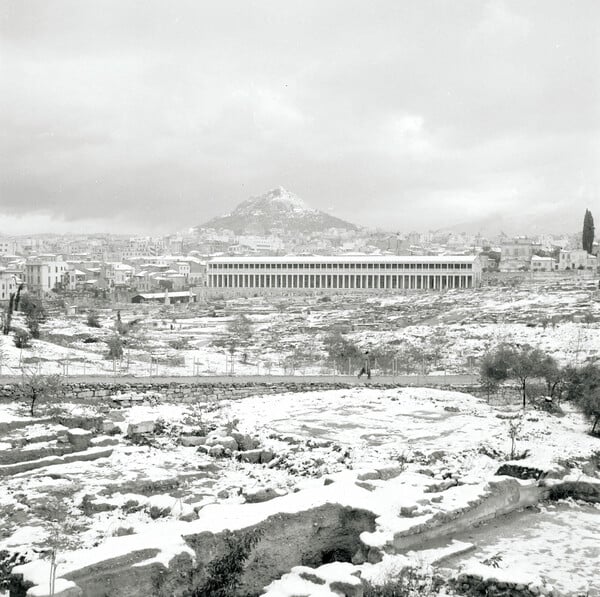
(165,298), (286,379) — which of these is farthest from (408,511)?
(165,298)

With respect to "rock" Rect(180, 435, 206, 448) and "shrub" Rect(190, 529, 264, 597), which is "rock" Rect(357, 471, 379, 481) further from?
"rock" Rect(180, 435, 206, 448)

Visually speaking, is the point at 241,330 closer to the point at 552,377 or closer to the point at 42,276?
the point at 552,377

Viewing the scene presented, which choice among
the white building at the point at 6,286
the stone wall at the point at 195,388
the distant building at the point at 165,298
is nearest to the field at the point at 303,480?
the stone wall at the point at 195,388

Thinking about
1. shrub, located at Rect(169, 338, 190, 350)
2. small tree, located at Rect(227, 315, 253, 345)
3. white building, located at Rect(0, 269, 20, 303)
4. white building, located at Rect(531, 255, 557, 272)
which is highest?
white building, located at Rect(531, 255, 557, 272)

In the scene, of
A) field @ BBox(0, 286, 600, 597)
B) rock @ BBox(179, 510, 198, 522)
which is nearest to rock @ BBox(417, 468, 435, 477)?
field @ BBox(0, 286, 600, 597)

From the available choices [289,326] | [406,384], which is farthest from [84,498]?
[289,326]

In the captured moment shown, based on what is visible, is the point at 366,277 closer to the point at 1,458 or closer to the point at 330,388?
the point at 330,388
